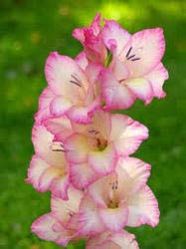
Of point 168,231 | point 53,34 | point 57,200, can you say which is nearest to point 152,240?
point 168,231

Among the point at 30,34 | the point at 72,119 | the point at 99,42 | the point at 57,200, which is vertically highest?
the point at 99,42

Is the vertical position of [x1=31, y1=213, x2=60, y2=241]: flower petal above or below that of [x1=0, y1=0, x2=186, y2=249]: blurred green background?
above

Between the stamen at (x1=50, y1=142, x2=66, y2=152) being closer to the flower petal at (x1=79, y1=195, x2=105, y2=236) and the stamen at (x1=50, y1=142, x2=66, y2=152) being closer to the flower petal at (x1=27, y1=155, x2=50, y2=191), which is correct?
the flower petal at (x1=27, y1=155, x2=50, y2=191)

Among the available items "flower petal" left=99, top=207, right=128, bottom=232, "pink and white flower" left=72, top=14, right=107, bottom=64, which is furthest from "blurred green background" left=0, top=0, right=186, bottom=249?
"pink and white flower" left=72, top=14, right=107, bottom=64

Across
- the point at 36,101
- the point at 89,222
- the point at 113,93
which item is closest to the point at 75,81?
the point at 113,93

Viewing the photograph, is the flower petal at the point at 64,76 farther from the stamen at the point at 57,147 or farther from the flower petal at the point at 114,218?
the flower petal at the point at 114,218

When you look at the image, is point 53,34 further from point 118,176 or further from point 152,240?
point 118,176
